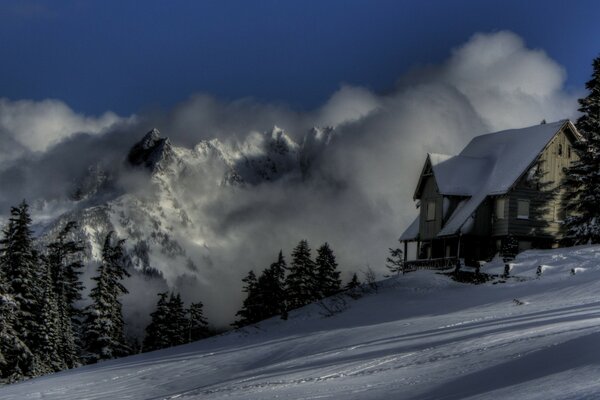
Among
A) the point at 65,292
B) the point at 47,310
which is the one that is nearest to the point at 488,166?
the point at 47,310

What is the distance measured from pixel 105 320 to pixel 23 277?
27.6ft

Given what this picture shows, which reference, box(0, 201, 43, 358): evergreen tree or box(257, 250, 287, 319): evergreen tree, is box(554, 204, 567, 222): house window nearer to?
box(257, 250, 287, 319): evergreen tree

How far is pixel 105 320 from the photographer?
54.5 meters

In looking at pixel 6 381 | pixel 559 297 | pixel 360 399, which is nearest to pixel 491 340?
pixel 360 399

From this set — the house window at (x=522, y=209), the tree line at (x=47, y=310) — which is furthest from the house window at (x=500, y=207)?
the tree line at (x=47, y=310)

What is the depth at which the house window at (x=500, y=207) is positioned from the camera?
50.3 m

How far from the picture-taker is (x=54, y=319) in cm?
4962

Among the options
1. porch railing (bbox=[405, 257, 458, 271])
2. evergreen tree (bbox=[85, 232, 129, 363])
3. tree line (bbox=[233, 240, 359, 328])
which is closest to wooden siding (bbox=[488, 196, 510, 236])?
porch railing (bbox=[405, 257, 458, 271])

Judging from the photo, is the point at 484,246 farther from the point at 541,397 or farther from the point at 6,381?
the point at 541,397

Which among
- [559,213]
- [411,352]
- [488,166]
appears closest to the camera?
[411,352]

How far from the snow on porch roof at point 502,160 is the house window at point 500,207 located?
57cm

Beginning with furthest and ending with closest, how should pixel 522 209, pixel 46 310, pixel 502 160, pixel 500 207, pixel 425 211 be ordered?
pixel 425 211 → pixel 502 160 → pixel 500 207 → pixel 522 209 → pixel 46 310

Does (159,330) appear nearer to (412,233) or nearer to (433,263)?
(412,233)

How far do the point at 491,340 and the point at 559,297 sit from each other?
499 inches
